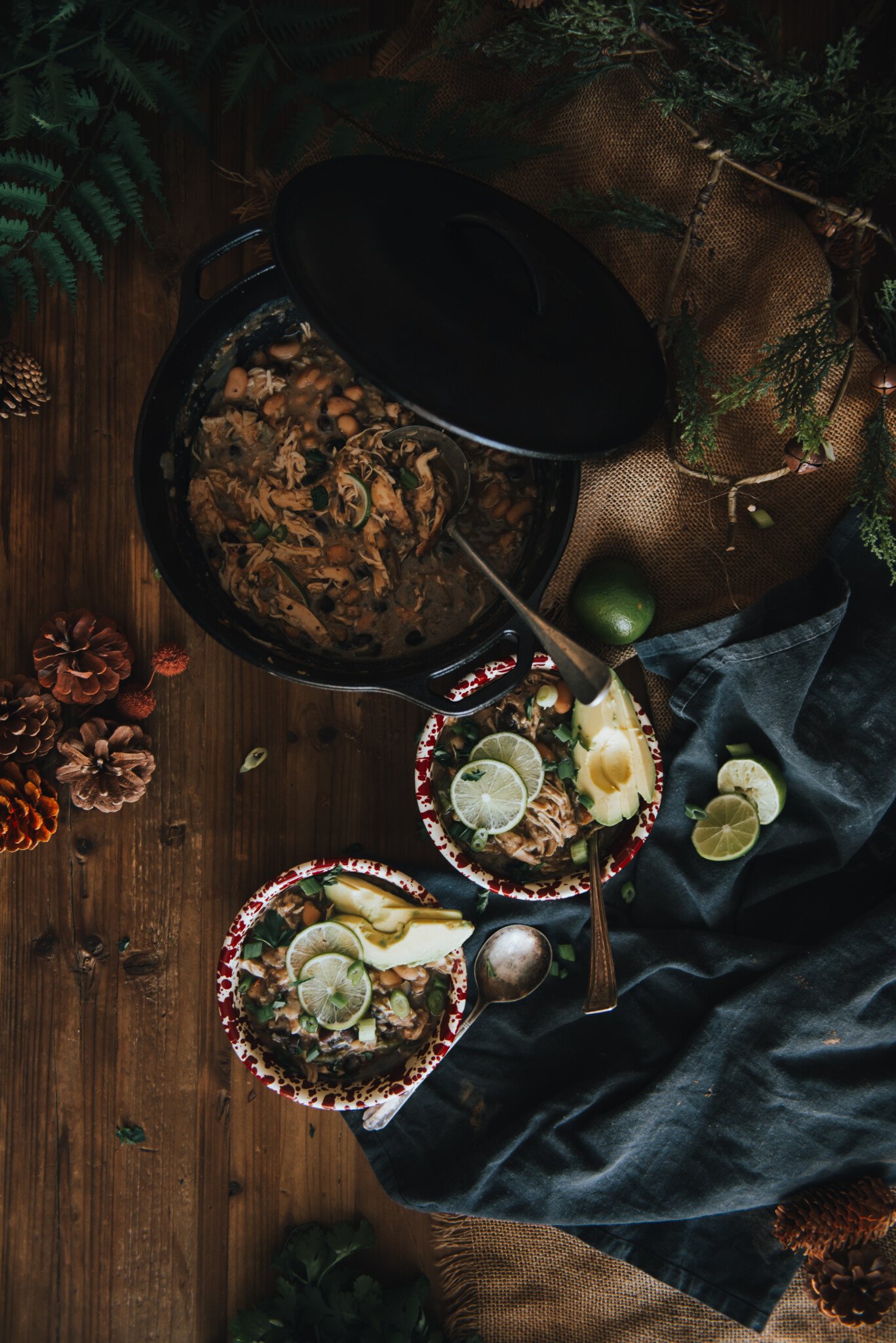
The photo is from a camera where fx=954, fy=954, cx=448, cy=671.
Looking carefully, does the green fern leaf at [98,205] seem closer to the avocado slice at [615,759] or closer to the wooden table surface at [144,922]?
the wooden table surface at [144,922]

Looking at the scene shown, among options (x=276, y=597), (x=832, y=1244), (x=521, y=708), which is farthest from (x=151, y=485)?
(x=832, y=1244)

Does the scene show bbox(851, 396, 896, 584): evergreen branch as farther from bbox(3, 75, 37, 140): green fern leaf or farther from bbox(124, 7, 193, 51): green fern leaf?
bbox(3, 75, 37, 140): green fern leaf

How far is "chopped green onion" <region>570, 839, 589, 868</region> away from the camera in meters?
2.08

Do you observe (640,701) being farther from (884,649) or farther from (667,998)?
(667,998)

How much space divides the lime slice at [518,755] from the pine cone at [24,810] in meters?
0.96

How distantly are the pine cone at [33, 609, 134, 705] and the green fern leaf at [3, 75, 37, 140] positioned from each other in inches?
37.7

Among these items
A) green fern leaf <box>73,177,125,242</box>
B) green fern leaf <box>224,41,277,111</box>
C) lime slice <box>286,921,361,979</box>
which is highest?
green fern leaf <box>224,41,277,111</box>

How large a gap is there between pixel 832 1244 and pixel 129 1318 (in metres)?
1.62

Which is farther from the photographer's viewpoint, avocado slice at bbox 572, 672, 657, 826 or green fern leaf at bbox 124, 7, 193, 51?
avocado slice at bbox 572, 672, 657, 826

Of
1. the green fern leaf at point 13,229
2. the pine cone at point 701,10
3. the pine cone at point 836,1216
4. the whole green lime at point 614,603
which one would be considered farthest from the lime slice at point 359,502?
the pine cone at point 836,1216

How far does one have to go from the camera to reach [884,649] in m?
2.03

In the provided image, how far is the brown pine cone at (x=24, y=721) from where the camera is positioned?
208 cm

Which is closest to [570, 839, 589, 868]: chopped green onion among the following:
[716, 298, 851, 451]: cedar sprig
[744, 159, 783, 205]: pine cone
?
[716, 298, 851, 451]: cedar sprig

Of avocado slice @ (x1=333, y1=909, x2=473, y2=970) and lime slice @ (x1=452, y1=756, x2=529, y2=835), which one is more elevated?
lime slice @ (x1=452, y1=756, x2=529, y2=835)
